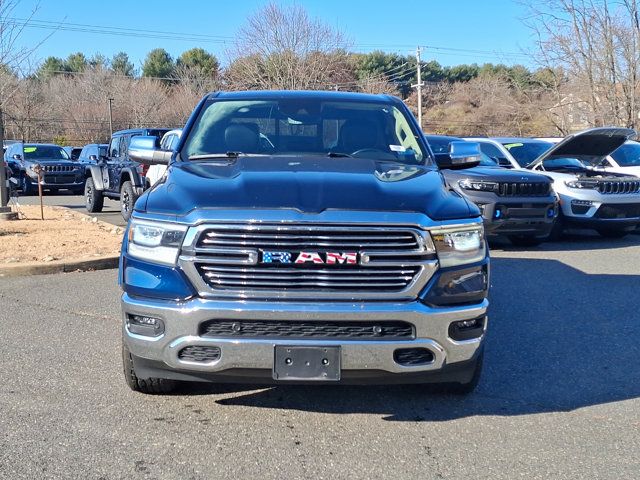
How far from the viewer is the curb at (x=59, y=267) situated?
27.6 ft

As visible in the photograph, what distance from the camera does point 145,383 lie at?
4453 millimetres

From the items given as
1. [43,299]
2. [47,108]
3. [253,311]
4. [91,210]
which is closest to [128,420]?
[253,311]

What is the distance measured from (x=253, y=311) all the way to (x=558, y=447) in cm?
180

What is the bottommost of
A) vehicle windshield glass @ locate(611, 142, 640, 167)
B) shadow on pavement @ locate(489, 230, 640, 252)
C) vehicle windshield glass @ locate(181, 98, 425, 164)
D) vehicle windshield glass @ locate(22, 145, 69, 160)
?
shadow on pavement @ locate(489, 230, 640, 252)

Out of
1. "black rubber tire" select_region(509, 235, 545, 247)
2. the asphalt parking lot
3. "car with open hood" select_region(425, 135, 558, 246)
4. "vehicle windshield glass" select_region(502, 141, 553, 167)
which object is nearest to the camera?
the asphalt parking lot

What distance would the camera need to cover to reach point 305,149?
206 inches

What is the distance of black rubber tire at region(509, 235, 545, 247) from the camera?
1167 cm

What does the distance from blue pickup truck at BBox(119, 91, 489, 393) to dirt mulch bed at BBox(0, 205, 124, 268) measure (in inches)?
213

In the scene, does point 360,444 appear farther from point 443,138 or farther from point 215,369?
point 443,138

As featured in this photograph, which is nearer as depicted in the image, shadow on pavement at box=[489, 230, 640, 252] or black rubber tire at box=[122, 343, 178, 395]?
black rubber tire at box=[122, 343, 178, 395]

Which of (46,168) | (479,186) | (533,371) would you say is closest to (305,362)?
(533,371)

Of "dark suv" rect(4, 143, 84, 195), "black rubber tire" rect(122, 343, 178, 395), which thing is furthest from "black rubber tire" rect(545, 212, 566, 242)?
"dark suv" rect(4, 143, 84, 195)

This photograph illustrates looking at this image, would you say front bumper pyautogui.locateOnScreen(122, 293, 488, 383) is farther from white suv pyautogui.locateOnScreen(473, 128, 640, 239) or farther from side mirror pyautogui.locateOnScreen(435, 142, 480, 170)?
white suv pyautogui.locateOnScreen(473, 128, 640, 239)

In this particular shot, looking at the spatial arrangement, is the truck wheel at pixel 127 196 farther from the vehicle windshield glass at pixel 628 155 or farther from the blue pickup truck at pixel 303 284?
the blue pickup truck at pixel 303 284
